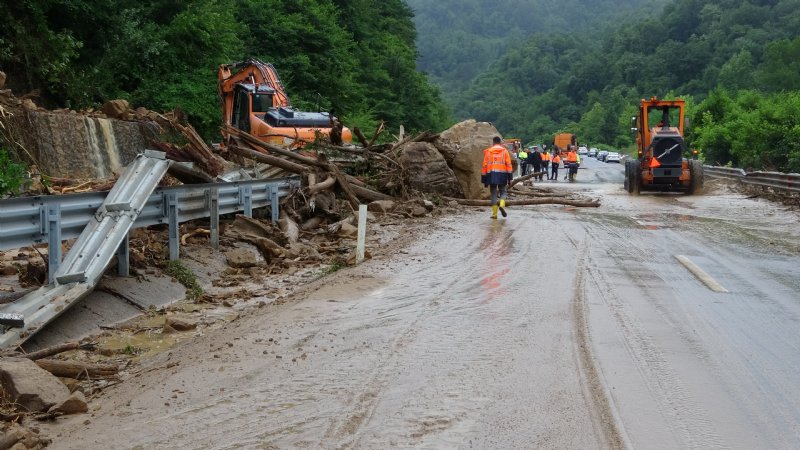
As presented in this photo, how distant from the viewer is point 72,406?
5.32 metres

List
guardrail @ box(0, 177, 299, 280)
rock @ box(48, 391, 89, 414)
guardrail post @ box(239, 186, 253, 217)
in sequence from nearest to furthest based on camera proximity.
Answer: rock @ box(48, 391, 89, 414)
guardrail @ box(0, 177, 299, 280)
guardrail post @ box(239, 186, 253, 217)

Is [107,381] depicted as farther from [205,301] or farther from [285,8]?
[285,8]

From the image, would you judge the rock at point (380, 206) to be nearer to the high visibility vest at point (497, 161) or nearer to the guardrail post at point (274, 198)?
the high visibility vest at point (497, 161)

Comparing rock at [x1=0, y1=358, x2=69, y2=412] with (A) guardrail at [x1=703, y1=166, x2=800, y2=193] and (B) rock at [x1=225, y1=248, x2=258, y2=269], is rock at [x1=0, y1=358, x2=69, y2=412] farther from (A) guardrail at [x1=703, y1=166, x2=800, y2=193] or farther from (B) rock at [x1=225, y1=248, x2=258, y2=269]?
(A) guardrail at [x1=703, y1=166, x2=800, y2=193]

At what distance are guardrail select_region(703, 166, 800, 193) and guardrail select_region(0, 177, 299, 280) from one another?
682 inches

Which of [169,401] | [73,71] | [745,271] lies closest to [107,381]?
[169,401]

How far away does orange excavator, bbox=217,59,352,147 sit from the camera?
23234 millimetres

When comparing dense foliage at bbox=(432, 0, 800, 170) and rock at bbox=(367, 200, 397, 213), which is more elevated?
dense foliage at bbox=(432, 0, 800, 170)

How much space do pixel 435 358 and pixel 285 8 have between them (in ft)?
134

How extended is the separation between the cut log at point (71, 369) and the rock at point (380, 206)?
11.6m

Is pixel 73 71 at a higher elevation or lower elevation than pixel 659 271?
higher

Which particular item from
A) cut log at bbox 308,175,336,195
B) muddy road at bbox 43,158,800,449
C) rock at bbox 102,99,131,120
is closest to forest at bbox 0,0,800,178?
rock at bbox 102,99,131,120

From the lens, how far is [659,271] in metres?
11.1

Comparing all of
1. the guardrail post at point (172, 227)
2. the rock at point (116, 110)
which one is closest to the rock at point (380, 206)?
the rock at point (116, 110)
